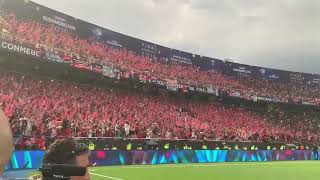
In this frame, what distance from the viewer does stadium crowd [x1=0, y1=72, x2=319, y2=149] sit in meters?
28.0

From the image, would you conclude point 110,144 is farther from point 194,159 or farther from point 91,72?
point 91,72

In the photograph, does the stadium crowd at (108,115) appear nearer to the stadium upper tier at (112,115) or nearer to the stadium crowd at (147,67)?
the stadium upper tier at (112,115)

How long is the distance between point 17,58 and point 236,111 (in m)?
31.5

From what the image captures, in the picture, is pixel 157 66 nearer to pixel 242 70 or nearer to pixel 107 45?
pixel 107 45

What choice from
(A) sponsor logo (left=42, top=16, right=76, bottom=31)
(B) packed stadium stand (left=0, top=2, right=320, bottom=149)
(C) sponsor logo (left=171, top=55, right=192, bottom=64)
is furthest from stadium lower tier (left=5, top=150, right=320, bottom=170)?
(C) sponsor logo (left=171, top=55, right=192, bottom=64)

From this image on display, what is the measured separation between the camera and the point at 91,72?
43.8 meters

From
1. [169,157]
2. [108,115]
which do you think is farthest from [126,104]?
[169,157]

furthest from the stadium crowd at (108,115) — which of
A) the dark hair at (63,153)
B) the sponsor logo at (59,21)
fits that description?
the dark hair at (63,153)

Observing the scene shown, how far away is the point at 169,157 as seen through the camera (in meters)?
35.1

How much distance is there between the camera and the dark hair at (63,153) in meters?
2.91

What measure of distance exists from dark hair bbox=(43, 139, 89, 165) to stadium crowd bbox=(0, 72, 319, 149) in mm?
21876

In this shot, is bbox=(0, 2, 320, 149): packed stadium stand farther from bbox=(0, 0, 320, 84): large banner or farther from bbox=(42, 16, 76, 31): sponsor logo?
bbox=(42, 16, 76, 31): sponsor logo

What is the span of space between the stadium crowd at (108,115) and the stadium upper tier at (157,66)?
2321 mm

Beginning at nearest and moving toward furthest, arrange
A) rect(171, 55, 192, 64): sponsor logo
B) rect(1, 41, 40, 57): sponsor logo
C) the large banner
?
rect(1, 41, 40, 57): sponsor logo, the large banner, rect(171, 55, 192, 64): sponsor logo
